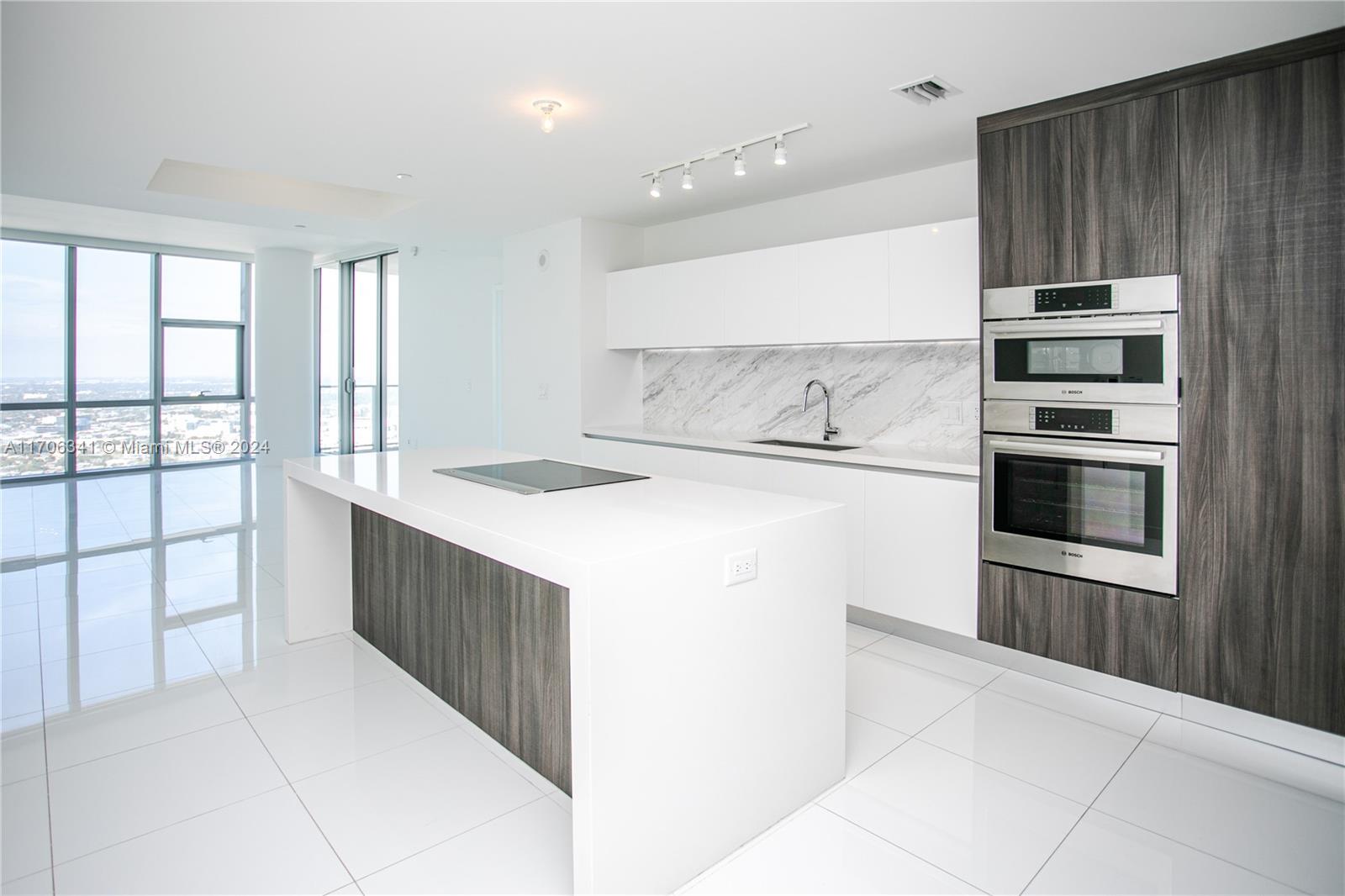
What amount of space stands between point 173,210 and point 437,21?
3845 millimetres

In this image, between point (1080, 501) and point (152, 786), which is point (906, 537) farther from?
point (152, 786)

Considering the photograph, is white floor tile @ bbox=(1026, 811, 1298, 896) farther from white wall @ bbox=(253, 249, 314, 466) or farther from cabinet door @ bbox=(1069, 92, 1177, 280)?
white wall @ bbox=(253, 249, 314, 466)

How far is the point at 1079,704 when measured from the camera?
114 inches

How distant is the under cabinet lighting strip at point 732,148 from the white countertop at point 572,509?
1664 millimetres

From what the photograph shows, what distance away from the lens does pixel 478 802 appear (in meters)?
2.21

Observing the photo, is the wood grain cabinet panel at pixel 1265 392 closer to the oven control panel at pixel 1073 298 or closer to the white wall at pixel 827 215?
the oven control panel at pixel 1073 298

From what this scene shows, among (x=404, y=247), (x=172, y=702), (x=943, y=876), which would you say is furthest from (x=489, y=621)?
(x=404, y=247)

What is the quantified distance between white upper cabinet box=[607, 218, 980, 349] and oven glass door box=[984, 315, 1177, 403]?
371 mm

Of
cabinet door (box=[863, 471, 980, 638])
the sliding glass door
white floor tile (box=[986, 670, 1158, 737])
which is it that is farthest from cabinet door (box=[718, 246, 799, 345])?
the sliding glass door

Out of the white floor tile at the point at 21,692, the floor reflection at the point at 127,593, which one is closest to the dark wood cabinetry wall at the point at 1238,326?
the floor reflection at the point at 127,593

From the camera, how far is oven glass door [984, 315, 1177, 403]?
260cm

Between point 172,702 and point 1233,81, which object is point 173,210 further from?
point 1233,81

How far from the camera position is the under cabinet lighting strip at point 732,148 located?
10.6 ft

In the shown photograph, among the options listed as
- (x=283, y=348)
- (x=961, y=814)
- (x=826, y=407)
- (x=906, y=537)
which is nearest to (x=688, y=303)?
(x=826, y=407)
